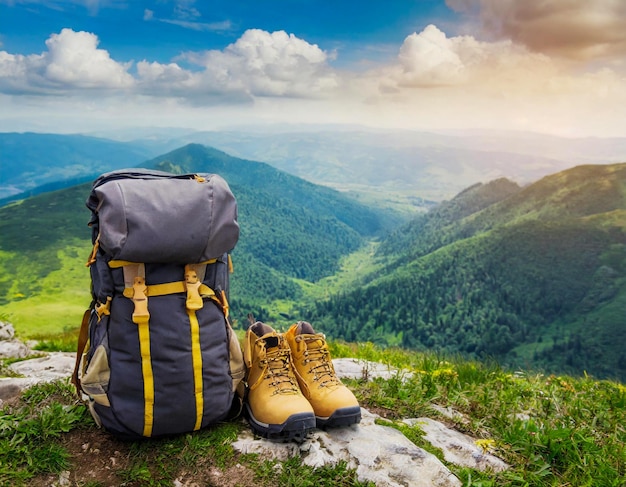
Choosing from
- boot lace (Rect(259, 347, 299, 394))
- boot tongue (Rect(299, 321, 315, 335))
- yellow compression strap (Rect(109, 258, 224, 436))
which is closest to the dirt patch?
yellow compression strap (Rect(109, 258, 224, 436))

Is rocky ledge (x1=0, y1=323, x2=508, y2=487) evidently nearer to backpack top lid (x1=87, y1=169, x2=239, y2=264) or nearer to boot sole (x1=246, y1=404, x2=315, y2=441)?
boot sole (x1=246, y1=404, x2=315, y2=441)

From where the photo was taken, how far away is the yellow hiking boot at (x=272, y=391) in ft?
14.1

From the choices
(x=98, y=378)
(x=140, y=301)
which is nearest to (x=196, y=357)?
(x=140, y=301)

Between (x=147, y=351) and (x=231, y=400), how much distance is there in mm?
961

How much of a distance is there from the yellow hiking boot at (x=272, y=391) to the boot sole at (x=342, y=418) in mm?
183

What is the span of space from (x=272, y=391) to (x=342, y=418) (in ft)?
2.32

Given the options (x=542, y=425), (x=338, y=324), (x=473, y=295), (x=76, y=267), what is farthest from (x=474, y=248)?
(x=542, y=425)

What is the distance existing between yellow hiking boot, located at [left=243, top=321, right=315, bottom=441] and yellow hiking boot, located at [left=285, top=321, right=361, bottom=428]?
0.51 ft

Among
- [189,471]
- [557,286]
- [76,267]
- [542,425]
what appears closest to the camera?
[189,471]

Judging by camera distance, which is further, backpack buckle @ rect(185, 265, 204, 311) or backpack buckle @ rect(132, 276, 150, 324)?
backpack buckle @ rect(185, 265, 204, 311)

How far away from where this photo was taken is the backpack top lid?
3785 millimetres

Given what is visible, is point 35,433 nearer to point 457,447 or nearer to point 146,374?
point 146,374

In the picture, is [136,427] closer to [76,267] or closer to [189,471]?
[189,471]

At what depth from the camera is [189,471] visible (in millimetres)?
3973
